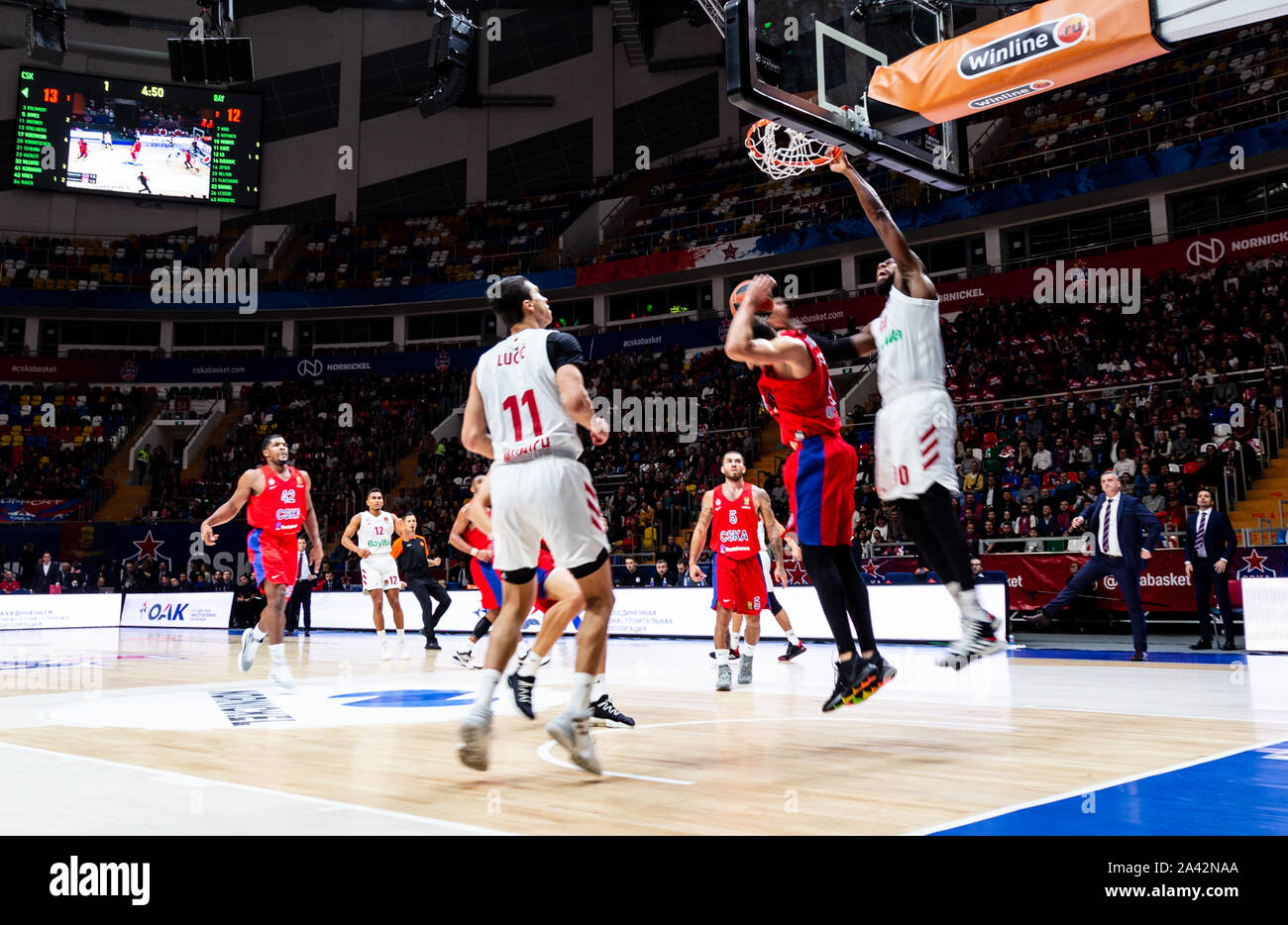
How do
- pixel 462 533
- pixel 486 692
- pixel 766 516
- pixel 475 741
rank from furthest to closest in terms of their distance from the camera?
pixel 462 533 < pixel 766 516 < pixel 486 692 < pixel 475 741

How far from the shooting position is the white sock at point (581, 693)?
4.32 meters

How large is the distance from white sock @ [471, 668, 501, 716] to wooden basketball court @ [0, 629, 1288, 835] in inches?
11.5

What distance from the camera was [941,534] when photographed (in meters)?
5.03

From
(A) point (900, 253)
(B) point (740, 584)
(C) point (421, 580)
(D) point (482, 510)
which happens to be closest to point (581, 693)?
(A) point (900, 253)

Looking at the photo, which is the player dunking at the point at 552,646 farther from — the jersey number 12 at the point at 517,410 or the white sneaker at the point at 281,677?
the white sneaker at the point at 281,677

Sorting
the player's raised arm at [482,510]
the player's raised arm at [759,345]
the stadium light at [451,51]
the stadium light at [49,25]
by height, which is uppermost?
the stadium light at [451,51]

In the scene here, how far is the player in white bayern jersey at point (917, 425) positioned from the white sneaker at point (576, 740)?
5.86 ft

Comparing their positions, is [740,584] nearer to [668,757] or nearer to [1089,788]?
[668,757]

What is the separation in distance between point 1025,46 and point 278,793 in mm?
7675

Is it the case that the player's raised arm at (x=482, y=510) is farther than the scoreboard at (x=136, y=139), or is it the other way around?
the scoreboard at (x=136, y=139)

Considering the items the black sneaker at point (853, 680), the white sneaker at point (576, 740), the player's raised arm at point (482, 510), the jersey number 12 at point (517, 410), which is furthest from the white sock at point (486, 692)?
the player's raised arm at point (482, 510)
